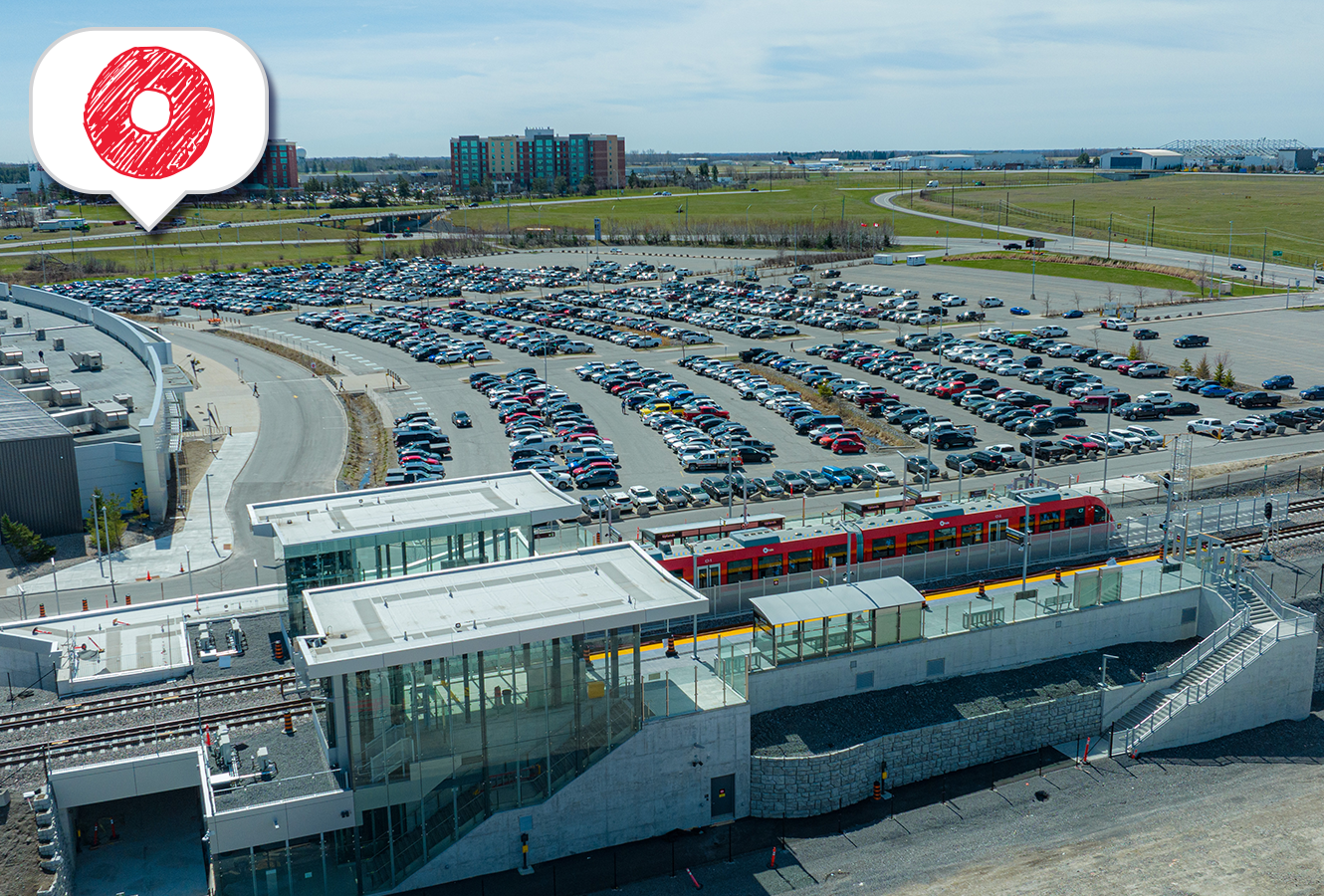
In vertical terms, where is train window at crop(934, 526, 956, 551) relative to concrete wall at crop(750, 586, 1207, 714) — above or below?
above

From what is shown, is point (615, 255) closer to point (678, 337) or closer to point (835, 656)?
point (678, 337)

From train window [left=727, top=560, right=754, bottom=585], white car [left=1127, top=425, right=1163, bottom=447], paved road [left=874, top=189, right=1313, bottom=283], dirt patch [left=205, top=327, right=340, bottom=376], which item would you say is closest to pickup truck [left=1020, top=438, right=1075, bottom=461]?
white car [left=1127, top=425, right=1163, bottom=447]

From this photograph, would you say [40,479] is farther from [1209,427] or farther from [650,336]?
[1209,427]

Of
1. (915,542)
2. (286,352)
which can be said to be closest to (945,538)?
(915,542)

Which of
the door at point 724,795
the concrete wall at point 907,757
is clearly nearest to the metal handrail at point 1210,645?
the concrete wall at point 907,757

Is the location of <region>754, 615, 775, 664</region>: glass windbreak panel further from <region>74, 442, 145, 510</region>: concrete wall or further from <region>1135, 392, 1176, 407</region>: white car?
<region>1135, 392, 1176, 407</region>: white car
